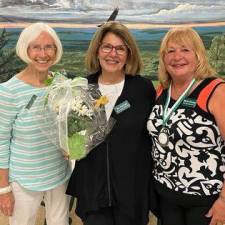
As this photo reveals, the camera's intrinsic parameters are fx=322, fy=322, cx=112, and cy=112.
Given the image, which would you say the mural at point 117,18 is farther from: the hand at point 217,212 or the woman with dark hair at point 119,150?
the hand at point 217,212

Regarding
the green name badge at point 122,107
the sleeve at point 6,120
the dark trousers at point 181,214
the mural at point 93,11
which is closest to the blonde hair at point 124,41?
the green name badge at point 122,107

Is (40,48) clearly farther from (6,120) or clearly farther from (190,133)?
(190,133)

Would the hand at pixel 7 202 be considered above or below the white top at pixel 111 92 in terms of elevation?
below

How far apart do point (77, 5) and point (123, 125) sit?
270 cm

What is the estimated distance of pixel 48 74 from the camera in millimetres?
1905

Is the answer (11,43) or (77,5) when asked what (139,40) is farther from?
(11,43)

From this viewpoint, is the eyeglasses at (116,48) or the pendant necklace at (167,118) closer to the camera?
the pendant necklace at (167,118)

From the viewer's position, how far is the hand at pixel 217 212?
64.7 inches

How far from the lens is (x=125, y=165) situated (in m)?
1.83

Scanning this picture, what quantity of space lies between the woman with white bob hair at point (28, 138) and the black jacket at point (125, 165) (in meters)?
0.20

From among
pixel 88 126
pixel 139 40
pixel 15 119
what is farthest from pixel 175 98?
pixel 139 40

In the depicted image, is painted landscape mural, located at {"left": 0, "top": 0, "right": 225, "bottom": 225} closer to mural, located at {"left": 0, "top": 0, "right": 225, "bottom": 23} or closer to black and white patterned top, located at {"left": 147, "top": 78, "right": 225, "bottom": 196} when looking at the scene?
mural, located at {"left": 0, "top": 0, "right": 225, "bottom": 23}

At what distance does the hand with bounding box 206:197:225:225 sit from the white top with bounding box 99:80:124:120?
2.41ft

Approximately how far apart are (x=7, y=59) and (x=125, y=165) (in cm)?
289
